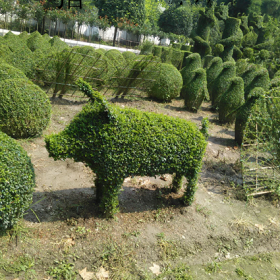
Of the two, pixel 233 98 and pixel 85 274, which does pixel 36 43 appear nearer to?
pixel 233 98

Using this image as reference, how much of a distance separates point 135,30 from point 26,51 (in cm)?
2819

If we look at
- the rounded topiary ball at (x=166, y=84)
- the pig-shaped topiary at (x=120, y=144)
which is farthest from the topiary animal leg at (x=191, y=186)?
the rounded topiary ball at (x=166, y=84)

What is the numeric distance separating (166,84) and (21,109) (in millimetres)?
6002

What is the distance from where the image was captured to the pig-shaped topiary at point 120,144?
11.1 feet

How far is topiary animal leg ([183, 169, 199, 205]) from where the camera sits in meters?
4.18

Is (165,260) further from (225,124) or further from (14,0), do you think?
(14,0)

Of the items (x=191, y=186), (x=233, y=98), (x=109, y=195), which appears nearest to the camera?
(x=109, y=195)

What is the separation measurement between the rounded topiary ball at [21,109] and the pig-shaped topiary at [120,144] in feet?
8.35

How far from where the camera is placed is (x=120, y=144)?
3.51 m

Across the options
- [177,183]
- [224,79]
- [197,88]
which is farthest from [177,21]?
[177,183]

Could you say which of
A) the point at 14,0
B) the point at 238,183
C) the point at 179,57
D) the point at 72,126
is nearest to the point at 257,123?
Answer: the point at 238,183

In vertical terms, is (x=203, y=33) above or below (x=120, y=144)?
above

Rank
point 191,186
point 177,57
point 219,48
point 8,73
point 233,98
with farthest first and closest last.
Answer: point 177,57, point 219,48, point 233,98, point 8,73, point 191,186

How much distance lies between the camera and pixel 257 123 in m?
5.71
